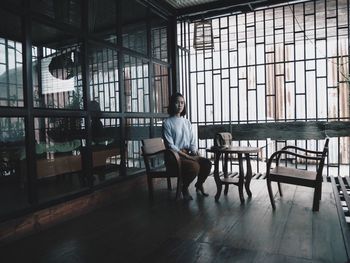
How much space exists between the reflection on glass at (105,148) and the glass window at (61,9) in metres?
1.06

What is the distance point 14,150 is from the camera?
242 centimetres

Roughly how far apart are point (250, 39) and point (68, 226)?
536 cm

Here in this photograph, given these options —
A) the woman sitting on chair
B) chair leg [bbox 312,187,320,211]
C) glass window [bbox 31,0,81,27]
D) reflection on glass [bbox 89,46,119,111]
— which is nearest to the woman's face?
the woman sitting on chair

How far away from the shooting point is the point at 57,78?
288 cm

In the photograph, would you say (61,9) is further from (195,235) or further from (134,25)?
(195,235)

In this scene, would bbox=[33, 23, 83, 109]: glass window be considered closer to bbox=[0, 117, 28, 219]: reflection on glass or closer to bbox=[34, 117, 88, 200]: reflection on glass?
bbox=[34, 117, 88, 200]: reflection on glass

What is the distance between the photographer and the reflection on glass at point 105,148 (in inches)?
131

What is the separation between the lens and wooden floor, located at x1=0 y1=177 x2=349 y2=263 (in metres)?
2.00

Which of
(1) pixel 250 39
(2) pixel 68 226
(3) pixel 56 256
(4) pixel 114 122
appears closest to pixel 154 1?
(4) pixel 114 122

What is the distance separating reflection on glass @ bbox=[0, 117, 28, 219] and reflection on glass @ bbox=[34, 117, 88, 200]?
0.47 feet

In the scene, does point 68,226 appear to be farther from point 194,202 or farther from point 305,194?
point 305,194

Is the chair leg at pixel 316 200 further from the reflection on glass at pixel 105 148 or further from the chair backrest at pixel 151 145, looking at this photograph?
the reflection on glass at pixel 105 148

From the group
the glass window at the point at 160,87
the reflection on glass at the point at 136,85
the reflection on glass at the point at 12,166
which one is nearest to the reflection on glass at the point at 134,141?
the reflection on glass at the point at 136,85

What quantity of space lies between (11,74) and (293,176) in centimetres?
284
